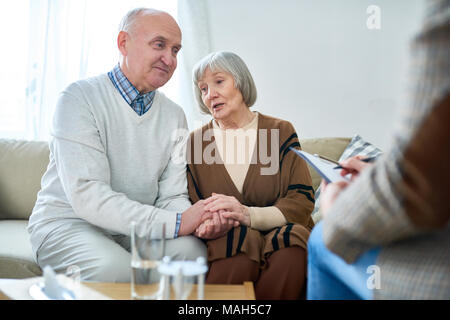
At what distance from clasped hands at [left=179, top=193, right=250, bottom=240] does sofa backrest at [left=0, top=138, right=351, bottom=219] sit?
0.82 metres

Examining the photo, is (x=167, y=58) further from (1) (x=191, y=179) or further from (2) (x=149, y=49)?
(1) (x=191, y=179)

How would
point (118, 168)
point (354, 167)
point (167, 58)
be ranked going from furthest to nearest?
point (167, 58), point (118, 168), point (354, 167)

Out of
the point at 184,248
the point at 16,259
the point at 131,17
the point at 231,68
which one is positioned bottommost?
the point at 16,259

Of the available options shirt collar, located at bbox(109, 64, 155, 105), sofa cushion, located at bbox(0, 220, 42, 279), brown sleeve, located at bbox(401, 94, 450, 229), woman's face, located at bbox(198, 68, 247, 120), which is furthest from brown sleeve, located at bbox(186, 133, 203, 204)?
brown sleeve, located at bbox(401, 94, 450, 229)

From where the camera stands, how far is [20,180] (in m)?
2.23

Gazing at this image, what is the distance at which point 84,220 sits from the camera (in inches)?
61.8

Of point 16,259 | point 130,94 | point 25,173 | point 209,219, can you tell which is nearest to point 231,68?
point 130,94

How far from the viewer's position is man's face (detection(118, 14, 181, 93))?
1.69 m

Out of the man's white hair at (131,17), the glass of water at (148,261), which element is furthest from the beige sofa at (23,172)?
the glass of water at (148,261)

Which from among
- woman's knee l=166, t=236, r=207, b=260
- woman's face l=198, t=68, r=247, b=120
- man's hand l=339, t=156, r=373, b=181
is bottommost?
woman's knee l=166, t=236, r=207, b=260

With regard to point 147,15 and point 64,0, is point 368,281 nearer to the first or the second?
point 147,15

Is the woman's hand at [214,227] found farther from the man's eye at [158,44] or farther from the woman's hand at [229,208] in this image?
the man's eye at [158,44]

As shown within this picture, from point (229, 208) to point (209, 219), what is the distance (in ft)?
0.27

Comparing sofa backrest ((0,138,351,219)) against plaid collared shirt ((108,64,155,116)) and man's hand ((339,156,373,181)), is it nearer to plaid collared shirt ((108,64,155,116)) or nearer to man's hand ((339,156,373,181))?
plaid collared shirt ((108,64,155,116))
